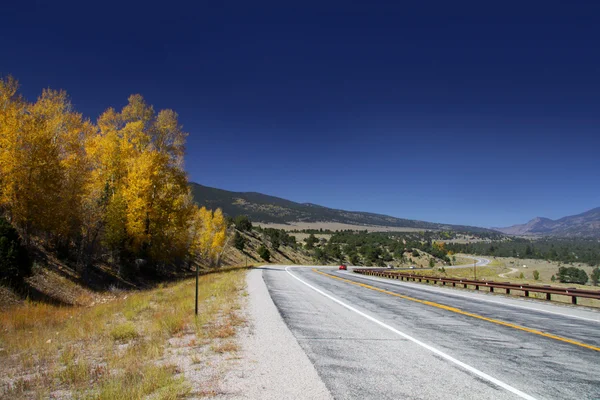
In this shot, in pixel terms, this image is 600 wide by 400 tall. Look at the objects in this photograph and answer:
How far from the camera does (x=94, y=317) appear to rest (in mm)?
12078

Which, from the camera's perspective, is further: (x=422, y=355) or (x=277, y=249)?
(x=277, y=249)

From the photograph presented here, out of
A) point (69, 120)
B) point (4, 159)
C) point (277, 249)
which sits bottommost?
point (277, 249)

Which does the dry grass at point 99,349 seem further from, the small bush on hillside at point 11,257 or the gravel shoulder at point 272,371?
the small bush on hillside at point 11,257

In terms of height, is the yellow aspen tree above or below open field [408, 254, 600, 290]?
above

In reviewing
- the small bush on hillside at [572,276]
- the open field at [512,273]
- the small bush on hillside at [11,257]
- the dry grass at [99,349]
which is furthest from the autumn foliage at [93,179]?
the small bush on hillside at [572,276]

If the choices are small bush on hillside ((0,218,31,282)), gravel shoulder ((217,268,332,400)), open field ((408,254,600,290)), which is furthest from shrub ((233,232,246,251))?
gravel shoulder ((217,268,332,400))

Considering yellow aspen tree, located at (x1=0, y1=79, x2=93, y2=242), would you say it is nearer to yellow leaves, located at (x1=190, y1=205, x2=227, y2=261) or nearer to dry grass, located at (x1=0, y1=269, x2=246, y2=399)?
dry grass, located at (x1=0, y1=269, x2=246, y2=399)

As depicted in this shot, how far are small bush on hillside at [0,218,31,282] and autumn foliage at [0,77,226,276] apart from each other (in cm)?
300

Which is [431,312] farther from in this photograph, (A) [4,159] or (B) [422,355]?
(A) [4,159]

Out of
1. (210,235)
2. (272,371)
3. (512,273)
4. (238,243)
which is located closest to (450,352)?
(272,371)

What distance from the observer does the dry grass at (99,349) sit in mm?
4918

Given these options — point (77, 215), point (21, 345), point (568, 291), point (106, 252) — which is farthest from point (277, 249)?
point (21, 345)

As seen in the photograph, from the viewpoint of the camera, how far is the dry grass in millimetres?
4918

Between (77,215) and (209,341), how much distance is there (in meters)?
17.5
